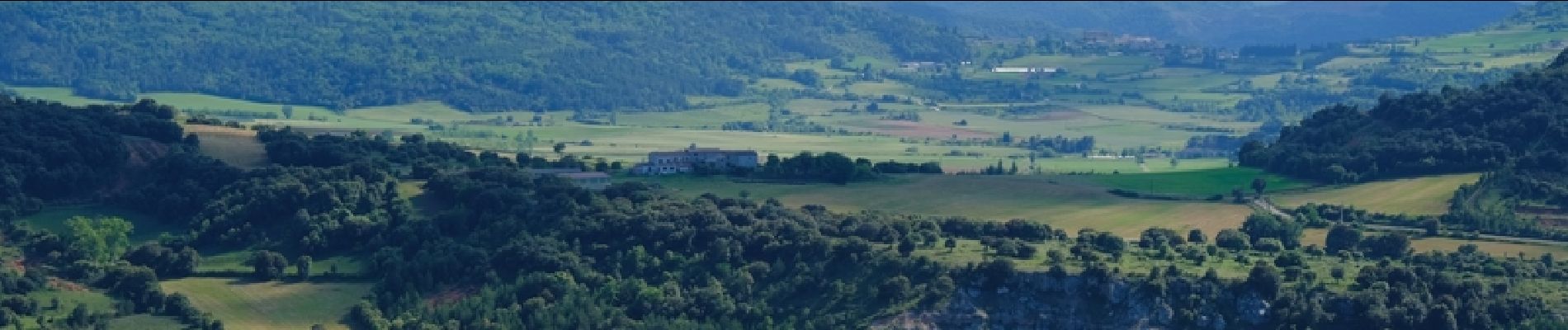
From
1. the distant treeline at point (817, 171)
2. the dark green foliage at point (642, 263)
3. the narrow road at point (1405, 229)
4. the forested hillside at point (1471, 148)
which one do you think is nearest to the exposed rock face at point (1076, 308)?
the dark green foliage at point (642, 263)

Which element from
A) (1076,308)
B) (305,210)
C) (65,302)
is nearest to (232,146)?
(305,210)

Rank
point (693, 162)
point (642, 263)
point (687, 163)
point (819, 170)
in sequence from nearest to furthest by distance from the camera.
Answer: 1. point (642, 263)
2. point (819, 170)
3. point (693, 162)
4. point (687, 163)

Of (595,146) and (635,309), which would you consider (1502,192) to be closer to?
(635,309)

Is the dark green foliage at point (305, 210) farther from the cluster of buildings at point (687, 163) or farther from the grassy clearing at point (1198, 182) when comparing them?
the grassy clearing at point (1198, 182)

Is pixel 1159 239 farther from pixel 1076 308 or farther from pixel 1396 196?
pixel 1396 196

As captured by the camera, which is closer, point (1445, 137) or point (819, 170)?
point (1445, 137)

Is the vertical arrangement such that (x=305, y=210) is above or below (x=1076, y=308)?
above
